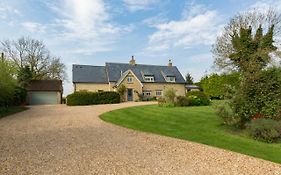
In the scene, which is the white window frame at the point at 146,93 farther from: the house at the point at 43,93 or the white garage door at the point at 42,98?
the white garage door at the point at 42,98

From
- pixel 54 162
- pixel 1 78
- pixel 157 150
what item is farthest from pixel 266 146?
pixel 1 78

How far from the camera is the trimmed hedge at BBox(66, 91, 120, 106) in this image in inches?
1275

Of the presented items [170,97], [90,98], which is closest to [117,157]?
[170,97]

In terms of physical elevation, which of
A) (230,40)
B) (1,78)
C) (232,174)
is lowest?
(232,174)

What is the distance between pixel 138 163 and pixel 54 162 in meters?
2.17

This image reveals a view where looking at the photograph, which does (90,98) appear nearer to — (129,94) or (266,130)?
(129,94)

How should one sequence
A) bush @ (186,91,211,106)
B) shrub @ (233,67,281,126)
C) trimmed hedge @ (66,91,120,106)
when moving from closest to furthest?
shrub @ (233,67,281,126) < bush @ (186,91,211,106) < trimmed hedge @ (66,91,120,106)

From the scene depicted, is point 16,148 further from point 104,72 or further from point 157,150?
point 104,72

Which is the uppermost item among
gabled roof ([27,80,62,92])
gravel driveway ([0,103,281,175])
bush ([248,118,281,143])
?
gabled roof ([27,80,62,92])

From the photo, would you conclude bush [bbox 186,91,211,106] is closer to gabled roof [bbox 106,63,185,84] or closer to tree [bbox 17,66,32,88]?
gabled roof [bbox 106,63,185,84]

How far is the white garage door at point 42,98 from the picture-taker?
1528 inches

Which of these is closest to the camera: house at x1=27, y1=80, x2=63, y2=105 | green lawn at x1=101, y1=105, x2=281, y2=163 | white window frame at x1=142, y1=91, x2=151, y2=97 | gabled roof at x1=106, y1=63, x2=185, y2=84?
green lawn at x1=101, y1=105, x2=281, y2=163

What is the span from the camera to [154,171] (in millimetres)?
5875

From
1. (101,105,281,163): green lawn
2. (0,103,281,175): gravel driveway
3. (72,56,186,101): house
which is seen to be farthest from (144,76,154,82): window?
(0,103,281,175): gravel driveway
